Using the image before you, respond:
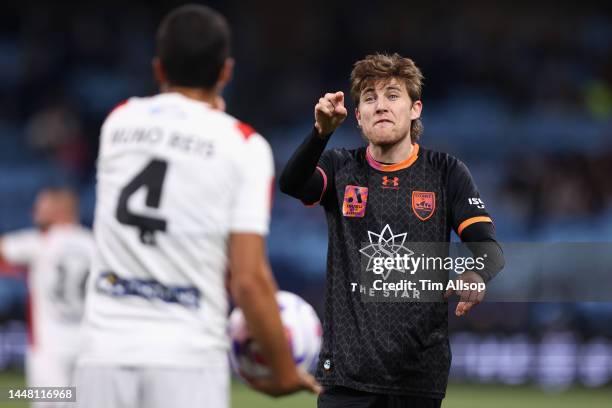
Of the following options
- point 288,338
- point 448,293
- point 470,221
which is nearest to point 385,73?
point 470,221

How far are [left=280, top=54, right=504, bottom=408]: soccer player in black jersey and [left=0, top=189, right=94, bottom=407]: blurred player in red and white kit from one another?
176 inches

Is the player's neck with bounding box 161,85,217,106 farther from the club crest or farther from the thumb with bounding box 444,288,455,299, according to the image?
the thumb with bounding box 444,288,455,299

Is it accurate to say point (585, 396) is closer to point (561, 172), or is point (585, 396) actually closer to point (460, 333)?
point (460, 333)

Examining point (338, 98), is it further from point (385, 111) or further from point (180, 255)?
point (180, 255)

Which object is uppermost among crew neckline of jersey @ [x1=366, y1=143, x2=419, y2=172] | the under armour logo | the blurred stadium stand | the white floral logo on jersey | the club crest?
the blurred stadium stand

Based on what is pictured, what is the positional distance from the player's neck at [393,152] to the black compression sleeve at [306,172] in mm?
302

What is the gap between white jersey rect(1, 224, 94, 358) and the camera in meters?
8.94

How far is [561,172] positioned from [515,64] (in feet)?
9.90

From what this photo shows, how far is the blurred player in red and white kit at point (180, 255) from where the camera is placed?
3.33 meters

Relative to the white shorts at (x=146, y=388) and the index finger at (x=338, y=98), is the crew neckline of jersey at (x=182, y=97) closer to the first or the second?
the white shorts at (x=146, y=388)

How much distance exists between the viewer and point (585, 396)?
1207 cm

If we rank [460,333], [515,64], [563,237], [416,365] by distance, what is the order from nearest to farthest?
[416,365] < [460,333] < [563,237] < [515,64]

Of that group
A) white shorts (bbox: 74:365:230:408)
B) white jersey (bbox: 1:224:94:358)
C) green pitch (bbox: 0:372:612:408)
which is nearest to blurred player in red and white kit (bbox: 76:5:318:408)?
white shorts (bbox: 74:365:230:408)

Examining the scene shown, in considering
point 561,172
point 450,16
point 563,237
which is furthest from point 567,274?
point 450,16
